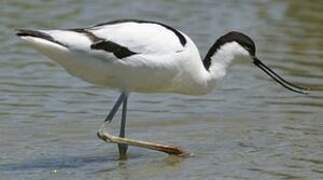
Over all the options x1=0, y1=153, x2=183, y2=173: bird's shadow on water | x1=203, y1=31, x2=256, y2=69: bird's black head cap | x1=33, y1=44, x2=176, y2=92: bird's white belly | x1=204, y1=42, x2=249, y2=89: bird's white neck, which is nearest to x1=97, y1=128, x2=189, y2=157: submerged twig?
x1=0, y1=153, x2=183, y2=173: bird's shadow on water

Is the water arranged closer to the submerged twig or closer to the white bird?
the submerged twig

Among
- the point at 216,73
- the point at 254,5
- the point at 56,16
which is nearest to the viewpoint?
the point at 216,73

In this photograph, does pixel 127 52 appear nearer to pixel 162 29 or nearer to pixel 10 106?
pixel 162 29

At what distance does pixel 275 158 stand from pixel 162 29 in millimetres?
1159

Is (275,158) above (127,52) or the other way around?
the other way around

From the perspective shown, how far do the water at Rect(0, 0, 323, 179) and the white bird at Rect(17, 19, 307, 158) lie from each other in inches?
19.9

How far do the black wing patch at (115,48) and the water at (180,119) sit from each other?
76 cm

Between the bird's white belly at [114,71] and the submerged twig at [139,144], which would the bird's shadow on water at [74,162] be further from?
the bird's white belly at [114,71]

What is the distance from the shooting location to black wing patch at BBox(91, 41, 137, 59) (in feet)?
24.3

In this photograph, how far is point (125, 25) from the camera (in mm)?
7613

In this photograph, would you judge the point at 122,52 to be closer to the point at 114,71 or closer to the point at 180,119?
the point at 114,71

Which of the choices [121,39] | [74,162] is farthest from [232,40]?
[74,162]

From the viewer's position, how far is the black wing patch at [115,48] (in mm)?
7400

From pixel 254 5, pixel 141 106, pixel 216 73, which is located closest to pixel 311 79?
pixel 141 106
